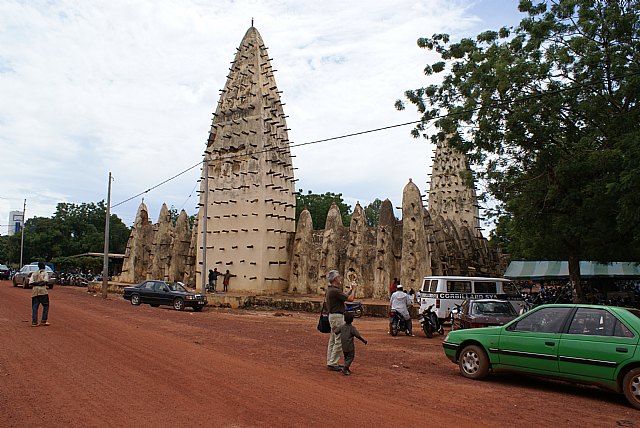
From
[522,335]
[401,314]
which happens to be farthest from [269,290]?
[522,335]

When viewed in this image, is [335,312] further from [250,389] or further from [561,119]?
[561,119]

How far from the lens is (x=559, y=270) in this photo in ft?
108

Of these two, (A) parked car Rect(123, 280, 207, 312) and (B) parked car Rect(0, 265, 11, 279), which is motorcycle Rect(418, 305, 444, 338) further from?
(B) parked car Rect(0, 265, 11, 279)

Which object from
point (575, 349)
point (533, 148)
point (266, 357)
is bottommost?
point (266, 357)

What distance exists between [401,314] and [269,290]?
54.5 ft

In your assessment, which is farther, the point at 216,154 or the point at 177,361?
the point at 216,154

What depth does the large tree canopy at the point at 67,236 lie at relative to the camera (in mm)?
63250

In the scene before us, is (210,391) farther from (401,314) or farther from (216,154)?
(216,154)

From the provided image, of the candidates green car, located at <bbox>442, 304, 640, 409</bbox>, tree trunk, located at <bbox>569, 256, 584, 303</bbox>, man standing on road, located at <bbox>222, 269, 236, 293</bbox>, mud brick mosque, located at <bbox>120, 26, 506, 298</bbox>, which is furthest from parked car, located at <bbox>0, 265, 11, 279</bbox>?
green car, located at <bbox>442, 304, 640, 409</bbox>

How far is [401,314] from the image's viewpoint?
1656 centimetres

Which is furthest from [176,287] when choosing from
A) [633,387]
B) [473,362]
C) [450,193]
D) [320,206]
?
[320,206]

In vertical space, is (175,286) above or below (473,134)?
below

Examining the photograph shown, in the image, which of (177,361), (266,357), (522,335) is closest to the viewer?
(522,335)

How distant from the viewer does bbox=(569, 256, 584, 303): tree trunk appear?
17.2 metres
